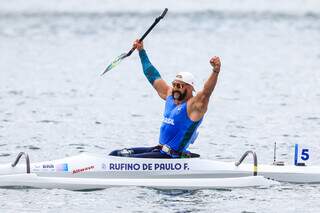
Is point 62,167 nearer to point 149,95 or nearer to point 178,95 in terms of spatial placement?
point 178,95

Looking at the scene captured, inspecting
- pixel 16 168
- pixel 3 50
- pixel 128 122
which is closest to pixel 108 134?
pixel 128 122

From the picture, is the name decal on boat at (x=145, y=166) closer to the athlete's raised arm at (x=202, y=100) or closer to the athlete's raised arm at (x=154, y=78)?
the athlete's raised arm at (x=202, y=100)

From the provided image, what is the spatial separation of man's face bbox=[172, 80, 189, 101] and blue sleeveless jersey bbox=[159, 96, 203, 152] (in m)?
0.16

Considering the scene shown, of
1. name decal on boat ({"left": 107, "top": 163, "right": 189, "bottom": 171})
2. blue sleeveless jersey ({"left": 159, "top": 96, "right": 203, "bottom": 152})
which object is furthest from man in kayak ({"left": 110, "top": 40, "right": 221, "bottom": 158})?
name decal on boat ({"left": 107, "top": 163, "right": 189, "bottom": 171})

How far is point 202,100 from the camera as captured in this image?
24.6 m

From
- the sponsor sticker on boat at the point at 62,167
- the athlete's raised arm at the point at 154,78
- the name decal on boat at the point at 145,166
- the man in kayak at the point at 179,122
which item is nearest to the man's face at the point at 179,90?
the man in kayak at the point at 179,122

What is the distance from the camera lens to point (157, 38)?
285 feet

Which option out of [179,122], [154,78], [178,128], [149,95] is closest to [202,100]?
[179,122]

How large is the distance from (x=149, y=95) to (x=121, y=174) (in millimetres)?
22507

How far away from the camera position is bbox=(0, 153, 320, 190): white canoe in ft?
80.6

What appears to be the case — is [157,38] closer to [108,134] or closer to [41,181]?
[108,134]

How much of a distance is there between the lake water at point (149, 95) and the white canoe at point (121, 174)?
0.67ft

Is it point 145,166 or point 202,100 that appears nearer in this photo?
point 202,100

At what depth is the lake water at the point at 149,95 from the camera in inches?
964
